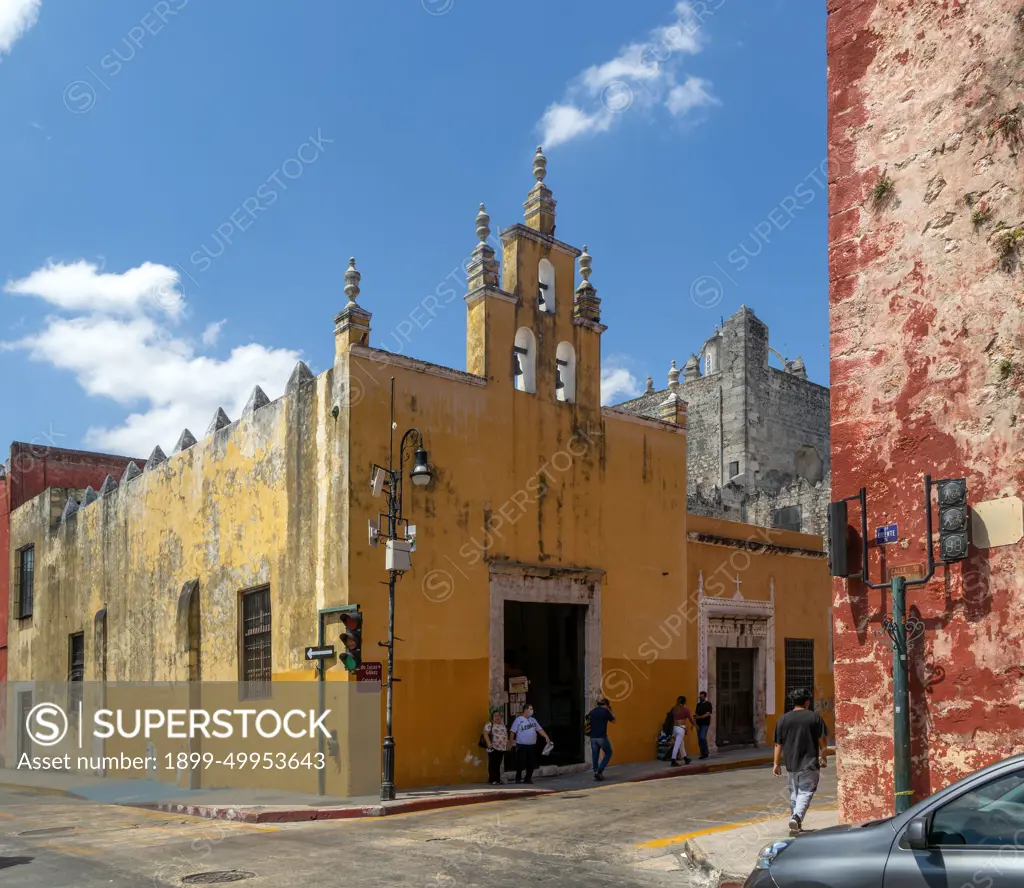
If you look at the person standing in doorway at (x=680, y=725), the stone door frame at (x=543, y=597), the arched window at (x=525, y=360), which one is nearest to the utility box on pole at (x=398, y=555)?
the stone door frame at (x=543, y=597)

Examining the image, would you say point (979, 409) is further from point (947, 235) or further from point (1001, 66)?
point (1001, 66)

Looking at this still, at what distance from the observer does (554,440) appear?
20719mm

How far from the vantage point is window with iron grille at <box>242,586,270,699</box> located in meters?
19.2

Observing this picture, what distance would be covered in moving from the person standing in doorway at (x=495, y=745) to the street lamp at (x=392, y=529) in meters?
1.98

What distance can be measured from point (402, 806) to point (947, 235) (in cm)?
1035

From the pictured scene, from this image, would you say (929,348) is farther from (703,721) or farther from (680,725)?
(703,721)

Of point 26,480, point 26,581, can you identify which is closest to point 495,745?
point 26,581

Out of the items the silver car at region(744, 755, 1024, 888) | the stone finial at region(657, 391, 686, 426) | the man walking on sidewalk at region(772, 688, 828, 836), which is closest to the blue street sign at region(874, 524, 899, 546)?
the man walking on sidewalk at region(772, 688, 828, 836)

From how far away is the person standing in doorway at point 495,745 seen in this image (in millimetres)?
17984

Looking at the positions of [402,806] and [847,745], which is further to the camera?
[402,806]

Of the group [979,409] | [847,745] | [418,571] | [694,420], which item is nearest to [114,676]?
[418,571]

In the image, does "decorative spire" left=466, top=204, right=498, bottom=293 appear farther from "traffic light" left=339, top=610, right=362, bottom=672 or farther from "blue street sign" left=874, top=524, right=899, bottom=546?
"blue street sign" left=874, top=524, right=899, bottom=546

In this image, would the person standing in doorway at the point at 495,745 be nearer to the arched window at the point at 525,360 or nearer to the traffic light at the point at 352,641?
the traffic light at the point at 352,641

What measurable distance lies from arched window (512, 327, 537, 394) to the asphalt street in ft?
24.6
